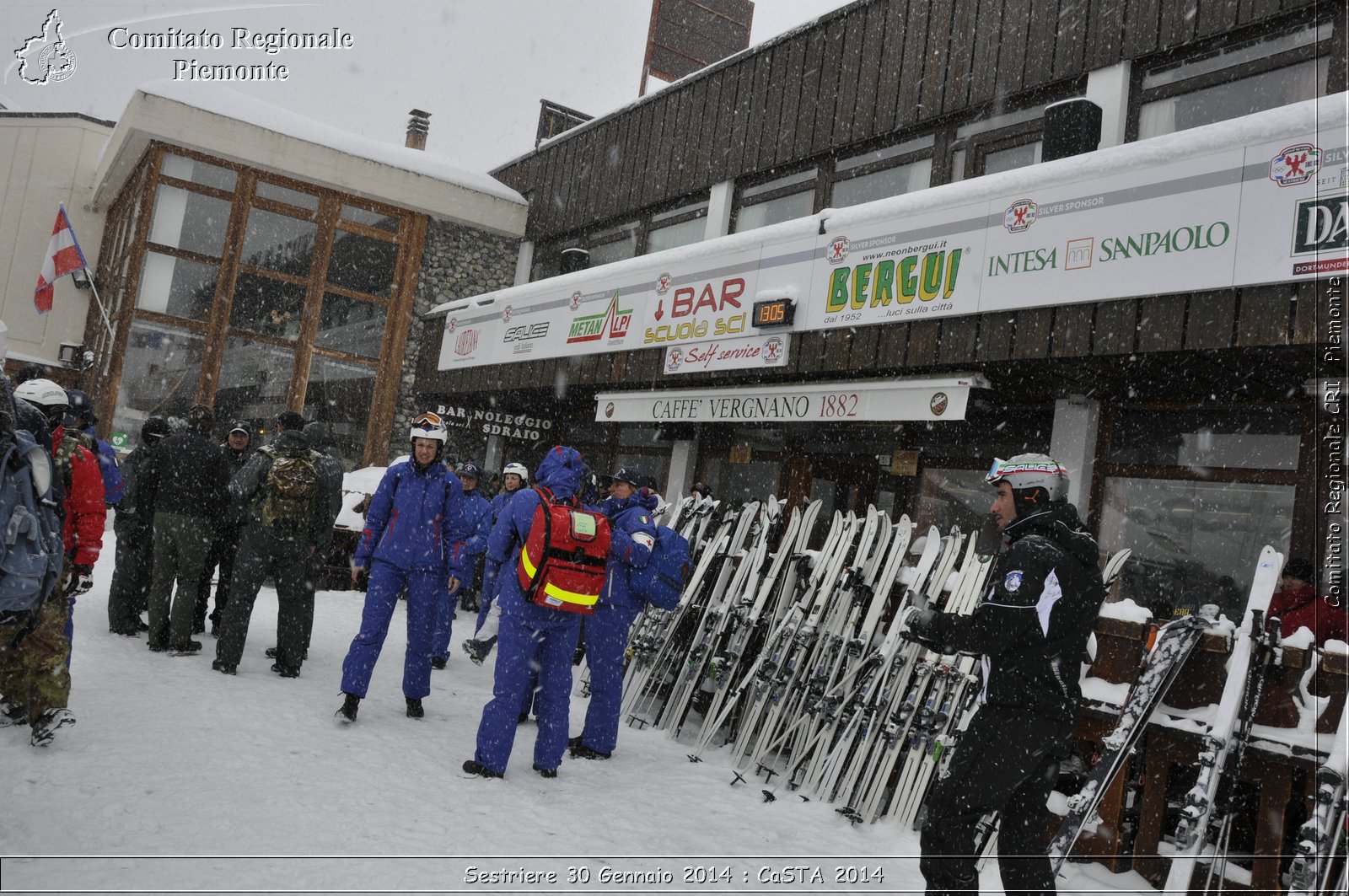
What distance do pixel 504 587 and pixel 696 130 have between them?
962cm

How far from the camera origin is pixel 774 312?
9211mm

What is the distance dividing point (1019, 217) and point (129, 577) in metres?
7.03

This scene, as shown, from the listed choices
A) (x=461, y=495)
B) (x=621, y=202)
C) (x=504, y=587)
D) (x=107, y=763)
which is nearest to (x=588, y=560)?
(x=504, y=587)

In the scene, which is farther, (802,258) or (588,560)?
(802,258)

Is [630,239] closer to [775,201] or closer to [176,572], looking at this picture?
[775,201]

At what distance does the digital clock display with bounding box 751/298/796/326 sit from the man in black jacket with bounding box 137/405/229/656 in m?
4.90

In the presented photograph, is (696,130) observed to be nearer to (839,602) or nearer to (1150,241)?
(1150,241)

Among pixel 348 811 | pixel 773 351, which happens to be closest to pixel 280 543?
pixel 348 811

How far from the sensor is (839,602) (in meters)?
6.19

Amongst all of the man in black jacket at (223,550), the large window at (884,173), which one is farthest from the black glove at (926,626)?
the large window at (884,173)

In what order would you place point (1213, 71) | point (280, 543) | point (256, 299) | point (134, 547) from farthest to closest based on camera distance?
point (256, 299)
point (1213, 71)
point (134, 547)
point (280, 543)

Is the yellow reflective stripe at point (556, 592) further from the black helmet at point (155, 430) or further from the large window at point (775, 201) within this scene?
the large window at point (775, 201)

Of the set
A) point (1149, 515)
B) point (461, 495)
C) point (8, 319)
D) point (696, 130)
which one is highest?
point (696, 130)

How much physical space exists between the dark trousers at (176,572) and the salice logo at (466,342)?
7954 mm
